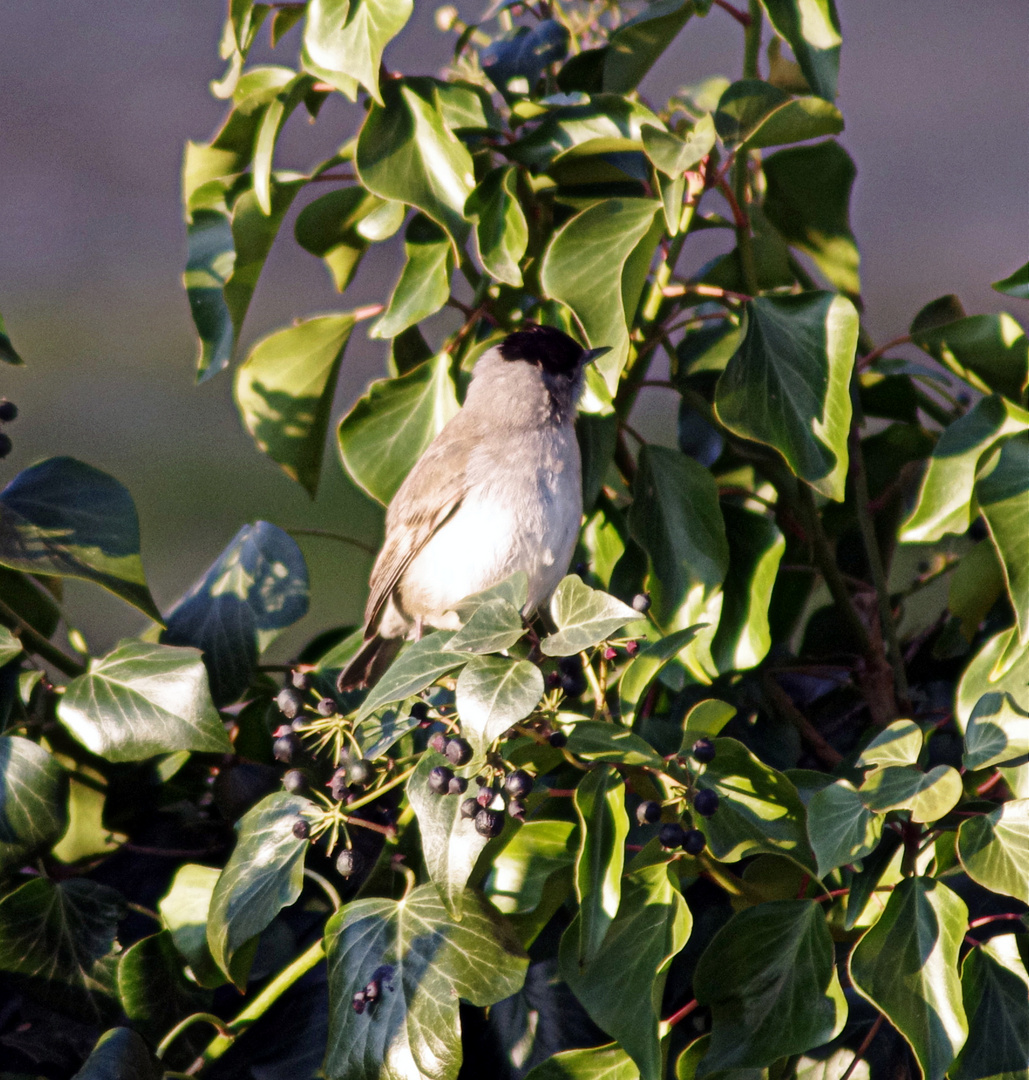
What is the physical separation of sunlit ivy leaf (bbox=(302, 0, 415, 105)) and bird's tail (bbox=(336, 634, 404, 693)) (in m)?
0.80

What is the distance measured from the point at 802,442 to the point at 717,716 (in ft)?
1.26

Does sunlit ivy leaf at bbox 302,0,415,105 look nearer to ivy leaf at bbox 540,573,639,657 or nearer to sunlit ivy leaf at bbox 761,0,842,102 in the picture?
sunlit ivy leaf at bbox 761,0,842,102

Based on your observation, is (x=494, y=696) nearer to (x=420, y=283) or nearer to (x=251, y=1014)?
(x=251, y=1014)

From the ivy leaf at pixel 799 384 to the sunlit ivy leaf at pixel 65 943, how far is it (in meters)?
1.00

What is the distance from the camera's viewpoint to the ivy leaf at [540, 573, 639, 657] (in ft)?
3.76

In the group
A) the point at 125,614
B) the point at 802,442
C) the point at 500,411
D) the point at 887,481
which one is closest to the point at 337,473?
the point at 125,614

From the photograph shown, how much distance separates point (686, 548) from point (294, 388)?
26.7 inches

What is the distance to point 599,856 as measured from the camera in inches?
45.3

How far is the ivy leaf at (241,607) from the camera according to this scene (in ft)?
5.10

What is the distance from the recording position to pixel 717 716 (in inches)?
49.5

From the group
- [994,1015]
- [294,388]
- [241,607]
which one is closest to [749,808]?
[994,1015]

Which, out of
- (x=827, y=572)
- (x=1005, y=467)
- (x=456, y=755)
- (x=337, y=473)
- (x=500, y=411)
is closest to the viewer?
(x=456, y=755)

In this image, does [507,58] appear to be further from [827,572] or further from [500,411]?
[827,572]

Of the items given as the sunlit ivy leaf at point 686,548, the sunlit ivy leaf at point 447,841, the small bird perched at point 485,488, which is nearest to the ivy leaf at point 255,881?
the sunlit ivy leaf at point 447,841
